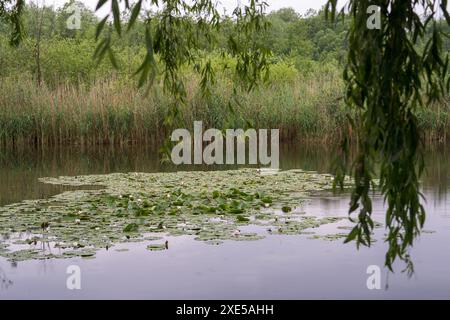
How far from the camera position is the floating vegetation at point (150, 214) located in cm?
656

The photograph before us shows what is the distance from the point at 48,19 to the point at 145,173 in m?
34.1

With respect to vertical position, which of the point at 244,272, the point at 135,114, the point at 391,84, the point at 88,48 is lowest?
the point at 244,272

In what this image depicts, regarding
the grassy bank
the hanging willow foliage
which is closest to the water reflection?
the grassy bank

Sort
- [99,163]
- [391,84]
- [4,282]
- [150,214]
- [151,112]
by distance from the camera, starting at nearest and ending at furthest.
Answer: [391,84]
[4,282]
[150,214]
[99,163]
[151,112]

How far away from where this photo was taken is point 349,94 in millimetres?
3570

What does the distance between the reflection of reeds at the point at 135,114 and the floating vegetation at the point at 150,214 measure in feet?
17.9

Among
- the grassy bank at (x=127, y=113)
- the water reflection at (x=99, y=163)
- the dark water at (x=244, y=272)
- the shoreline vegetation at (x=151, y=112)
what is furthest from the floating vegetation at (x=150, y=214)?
the grassy bank at (x=127, y=113)

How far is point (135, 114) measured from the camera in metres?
16.4

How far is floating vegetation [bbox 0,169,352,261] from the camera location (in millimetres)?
6559

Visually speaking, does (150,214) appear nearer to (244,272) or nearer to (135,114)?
(244,272)

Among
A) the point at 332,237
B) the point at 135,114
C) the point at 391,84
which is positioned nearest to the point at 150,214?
the point at 332,237

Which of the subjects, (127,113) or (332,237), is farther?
(127,113)

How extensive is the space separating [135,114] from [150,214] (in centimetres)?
870

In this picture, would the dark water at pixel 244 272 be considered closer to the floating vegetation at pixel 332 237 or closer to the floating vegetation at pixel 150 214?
the floating vegetation at pixel 332 237
